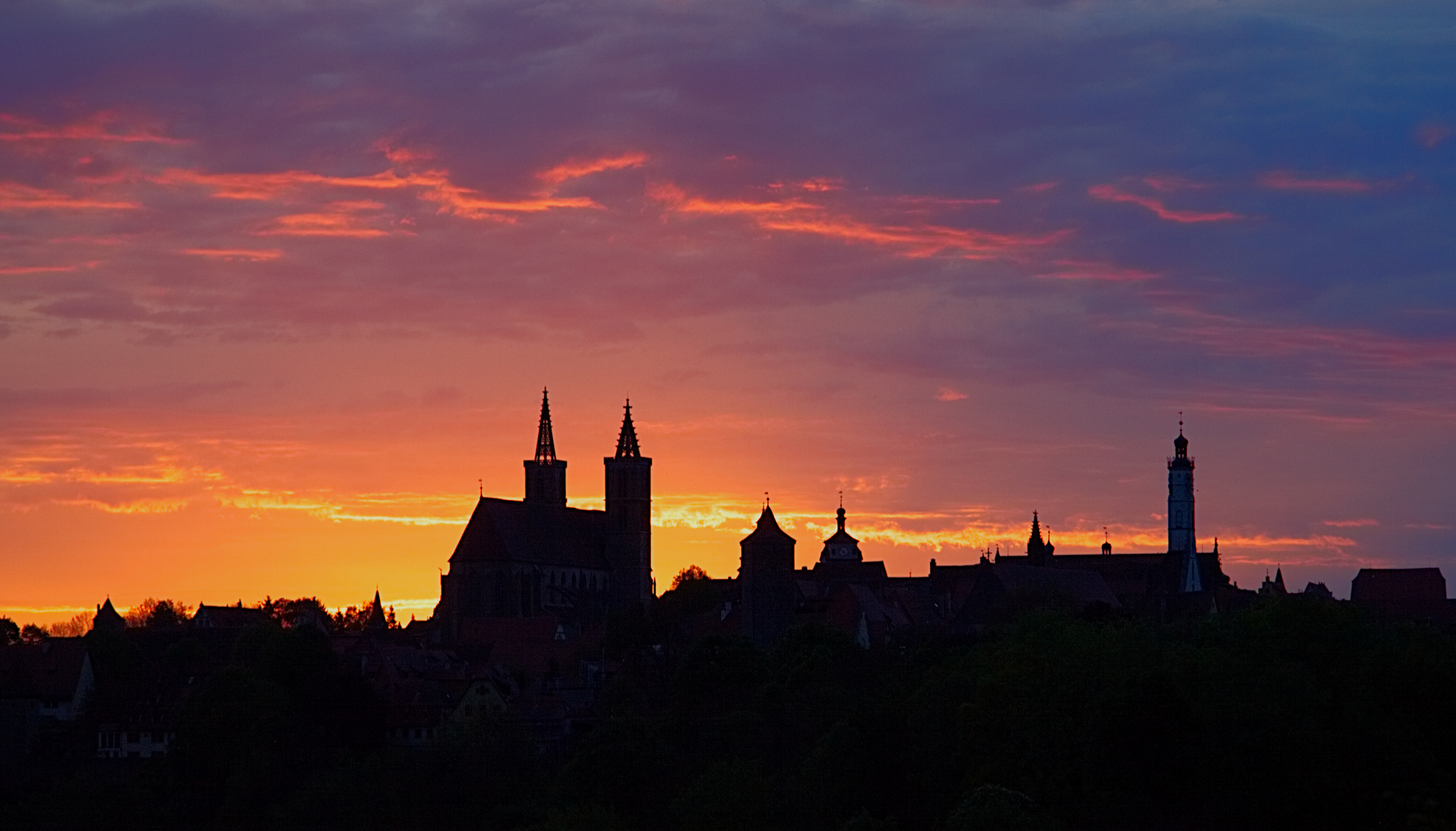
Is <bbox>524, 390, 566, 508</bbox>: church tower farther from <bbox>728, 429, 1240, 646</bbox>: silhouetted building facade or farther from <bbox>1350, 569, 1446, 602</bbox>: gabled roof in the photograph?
<bbox>1350, 569, 1446, 602</bbox>: gabled roof

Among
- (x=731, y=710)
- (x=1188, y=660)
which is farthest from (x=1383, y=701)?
(x=731, y=710)

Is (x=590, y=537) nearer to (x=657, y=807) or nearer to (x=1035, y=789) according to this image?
(x=657, y=807)

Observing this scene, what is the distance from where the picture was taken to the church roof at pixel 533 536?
578ft

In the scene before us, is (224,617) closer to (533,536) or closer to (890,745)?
(533,536)

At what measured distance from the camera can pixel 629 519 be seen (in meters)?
195

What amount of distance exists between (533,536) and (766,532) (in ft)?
179

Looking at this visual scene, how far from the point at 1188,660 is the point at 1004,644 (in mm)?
14518

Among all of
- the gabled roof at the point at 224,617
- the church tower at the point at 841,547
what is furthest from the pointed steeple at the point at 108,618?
the church tower at the point at 841,547

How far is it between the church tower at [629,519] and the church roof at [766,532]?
5998 centimetres

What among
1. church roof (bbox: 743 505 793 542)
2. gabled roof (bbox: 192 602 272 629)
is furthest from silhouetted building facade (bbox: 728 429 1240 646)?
gabled roof (bbox: 192 602 272 629)

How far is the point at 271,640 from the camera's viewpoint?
109 metres

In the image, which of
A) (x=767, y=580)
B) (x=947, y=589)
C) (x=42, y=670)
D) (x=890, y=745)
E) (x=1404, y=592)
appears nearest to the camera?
(x=890, y=745)

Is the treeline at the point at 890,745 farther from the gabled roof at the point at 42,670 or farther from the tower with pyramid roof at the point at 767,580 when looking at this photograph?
the tower with pyramid roof at the point at 767,580

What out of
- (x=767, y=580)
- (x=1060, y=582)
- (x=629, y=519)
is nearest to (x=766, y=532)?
(x=767, y=580)
